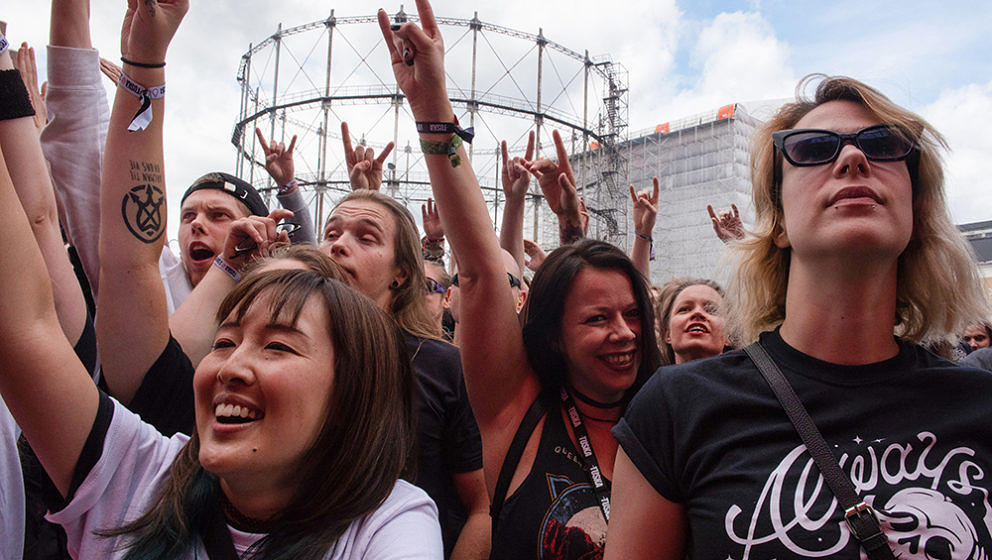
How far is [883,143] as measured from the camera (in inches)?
58.7

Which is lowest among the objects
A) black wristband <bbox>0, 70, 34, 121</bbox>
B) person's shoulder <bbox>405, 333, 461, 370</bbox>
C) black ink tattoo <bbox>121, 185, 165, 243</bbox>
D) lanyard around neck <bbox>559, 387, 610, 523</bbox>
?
lanyard around neck <bbox>559, 387, 610, 523</bbox>

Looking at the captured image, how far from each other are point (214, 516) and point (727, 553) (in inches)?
47.0

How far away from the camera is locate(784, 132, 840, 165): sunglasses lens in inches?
59.0

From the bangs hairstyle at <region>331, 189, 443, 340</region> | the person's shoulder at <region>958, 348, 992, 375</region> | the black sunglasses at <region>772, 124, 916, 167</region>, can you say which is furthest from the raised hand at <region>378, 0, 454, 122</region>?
the person's shoulder at <region>958, 348, 992, 375</region>

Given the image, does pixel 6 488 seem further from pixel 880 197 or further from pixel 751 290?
pixel 880 197

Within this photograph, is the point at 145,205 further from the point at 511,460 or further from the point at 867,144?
the point at 867,144

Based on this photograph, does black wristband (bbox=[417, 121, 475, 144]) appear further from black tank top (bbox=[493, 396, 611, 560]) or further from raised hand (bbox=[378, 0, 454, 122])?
black tank top (bbox=[493, 396, 611, 560])

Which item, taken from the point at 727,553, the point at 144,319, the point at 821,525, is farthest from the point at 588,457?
the point at 144,319

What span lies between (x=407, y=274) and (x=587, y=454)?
134cm

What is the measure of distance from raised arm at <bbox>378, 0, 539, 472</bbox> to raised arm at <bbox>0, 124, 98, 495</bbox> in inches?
42.4

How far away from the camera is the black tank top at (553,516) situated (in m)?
1.73

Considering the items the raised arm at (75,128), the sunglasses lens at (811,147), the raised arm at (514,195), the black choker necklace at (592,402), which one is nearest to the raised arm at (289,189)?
the raised arm at (514,195)

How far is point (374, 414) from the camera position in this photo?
1.60 meters

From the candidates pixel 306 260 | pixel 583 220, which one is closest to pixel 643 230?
pixel 583 220
